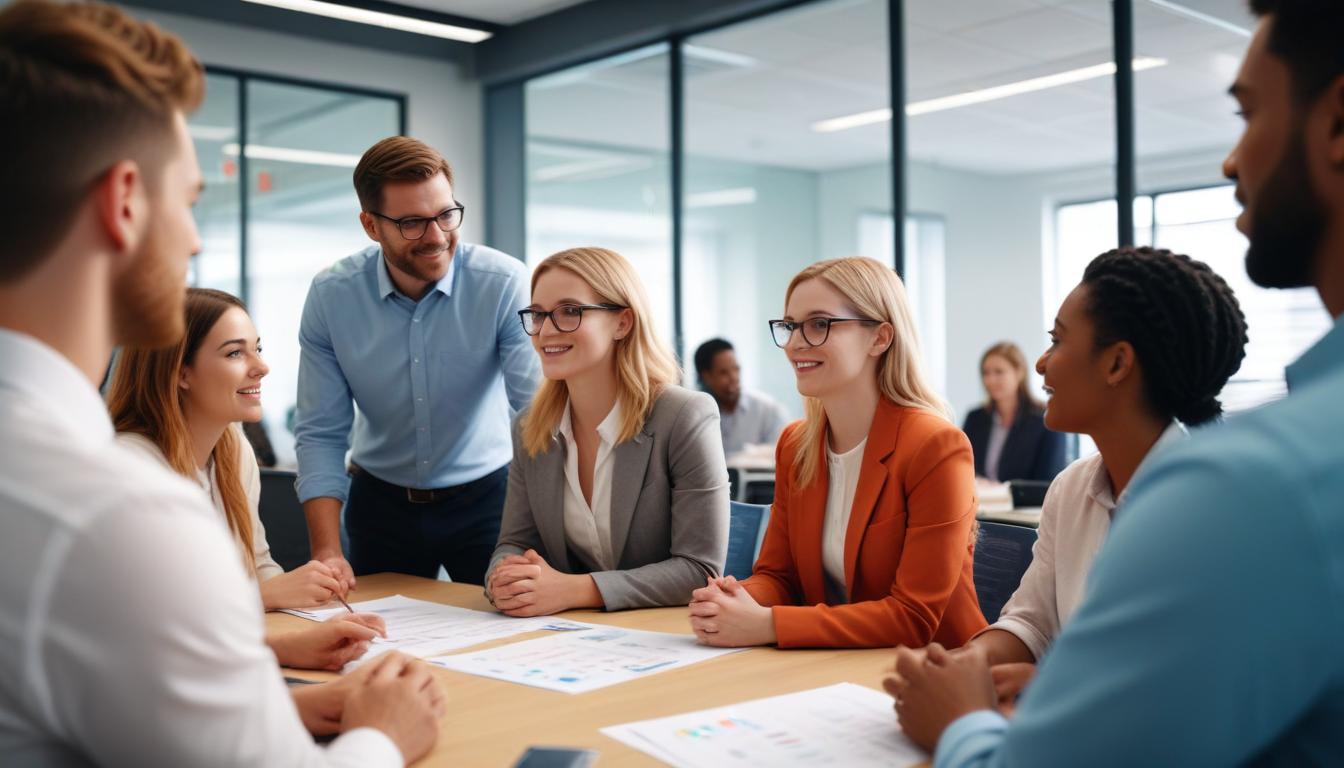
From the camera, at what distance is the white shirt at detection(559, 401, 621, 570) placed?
8.09ft

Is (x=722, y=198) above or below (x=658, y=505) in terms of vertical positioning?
above

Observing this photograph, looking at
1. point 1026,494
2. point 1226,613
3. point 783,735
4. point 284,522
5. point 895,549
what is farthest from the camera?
point 1026,494

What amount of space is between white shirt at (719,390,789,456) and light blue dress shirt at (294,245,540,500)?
11.2ft

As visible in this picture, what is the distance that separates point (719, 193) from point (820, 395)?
5216mm

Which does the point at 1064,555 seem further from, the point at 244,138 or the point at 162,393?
the point at 244,138

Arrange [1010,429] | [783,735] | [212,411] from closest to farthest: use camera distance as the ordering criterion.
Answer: [783,735] < [212,411] < [1010,429]

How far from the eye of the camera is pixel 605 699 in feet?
5.10

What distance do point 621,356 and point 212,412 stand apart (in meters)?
0.92

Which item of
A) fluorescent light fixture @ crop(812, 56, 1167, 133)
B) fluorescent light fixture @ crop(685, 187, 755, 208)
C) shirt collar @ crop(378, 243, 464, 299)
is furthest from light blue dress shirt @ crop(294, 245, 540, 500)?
fluorescent light fixture @ crop(685, 187, 755, 208)

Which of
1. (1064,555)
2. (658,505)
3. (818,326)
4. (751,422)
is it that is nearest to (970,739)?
(1064,555)

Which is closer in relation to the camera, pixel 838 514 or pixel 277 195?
pixel 838 514

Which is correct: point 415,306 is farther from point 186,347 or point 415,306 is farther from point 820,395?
point 820,395

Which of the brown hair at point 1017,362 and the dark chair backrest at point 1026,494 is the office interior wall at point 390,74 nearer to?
the brown hair at point 1017,362

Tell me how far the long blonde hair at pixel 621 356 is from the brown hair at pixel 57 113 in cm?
158
